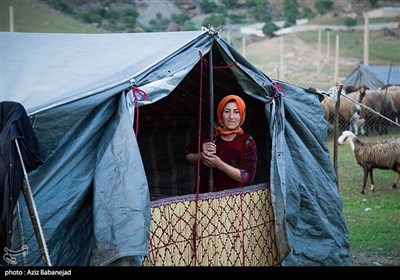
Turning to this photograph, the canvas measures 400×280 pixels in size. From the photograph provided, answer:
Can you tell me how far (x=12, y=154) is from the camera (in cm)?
495

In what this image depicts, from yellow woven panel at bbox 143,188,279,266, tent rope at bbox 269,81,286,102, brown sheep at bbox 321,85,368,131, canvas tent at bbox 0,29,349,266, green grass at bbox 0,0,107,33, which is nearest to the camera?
canvas tent at bbox 0,29,349,266

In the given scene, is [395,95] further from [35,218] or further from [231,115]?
[35,218]

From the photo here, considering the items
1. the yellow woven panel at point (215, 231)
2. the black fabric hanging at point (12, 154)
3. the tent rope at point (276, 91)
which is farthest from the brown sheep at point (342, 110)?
the black fabric hanging at point (12, 154)

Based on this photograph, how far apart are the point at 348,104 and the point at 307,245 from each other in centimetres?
1303

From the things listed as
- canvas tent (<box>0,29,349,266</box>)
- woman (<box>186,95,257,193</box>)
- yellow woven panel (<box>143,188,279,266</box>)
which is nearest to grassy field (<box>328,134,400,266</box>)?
→ canvas tent (<box>0,29,349,266</box>)

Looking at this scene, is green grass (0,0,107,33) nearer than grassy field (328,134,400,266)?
No

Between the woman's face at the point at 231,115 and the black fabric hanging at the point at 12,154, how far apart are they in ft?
6.45

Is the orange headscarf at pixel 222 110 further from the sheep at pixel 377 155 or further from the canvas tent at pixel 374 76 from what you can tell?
the canvas tent at pixel 374 76

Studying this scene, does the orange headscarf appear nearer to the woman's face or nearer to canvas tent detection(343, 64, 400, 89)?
the woman's face

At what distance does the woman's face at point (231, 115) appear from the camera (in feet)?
21.8

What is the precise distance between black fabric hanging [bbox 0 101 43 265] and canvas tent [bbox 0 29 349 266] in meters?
0.30

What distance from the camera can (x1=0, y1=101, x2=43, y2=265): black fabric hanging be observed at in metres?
4.94
